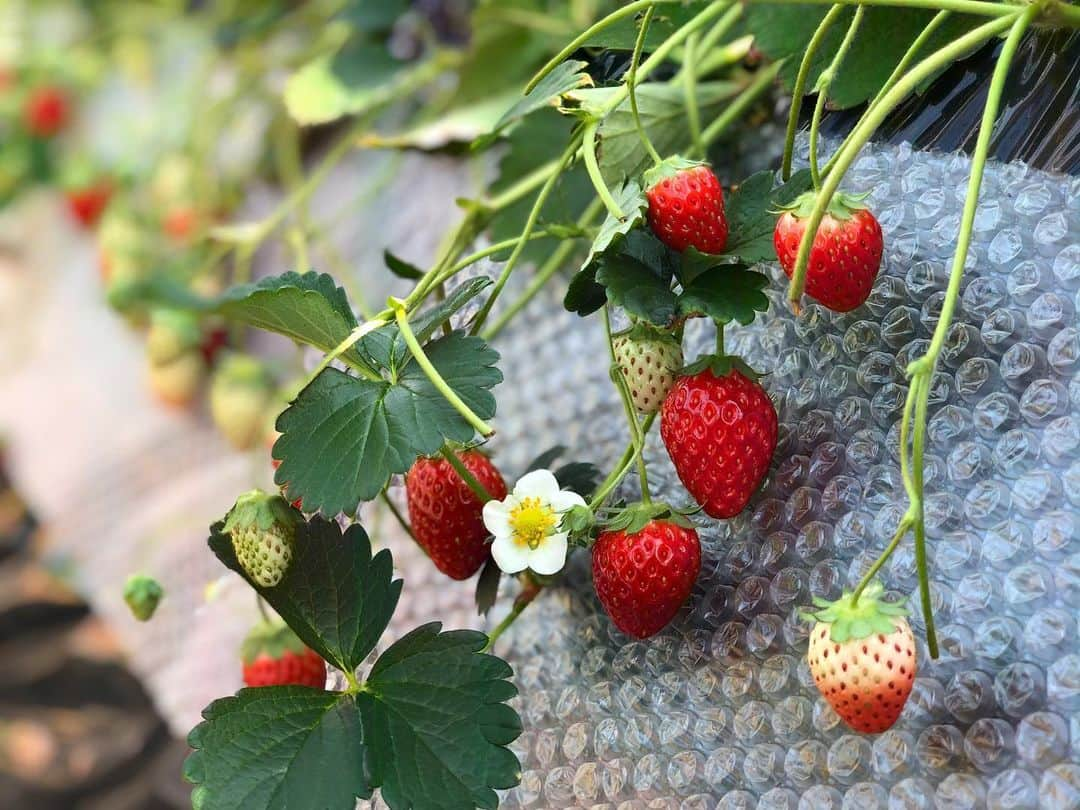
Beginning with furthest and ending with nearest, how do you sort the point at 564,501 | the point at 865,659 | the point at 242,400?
1. the point at 242,400
2. the point at 564,501
3. the point at 865,659

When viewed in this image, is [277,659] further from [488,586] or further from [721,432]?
[721,432]

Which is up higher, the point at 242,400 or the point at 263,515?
the point at 263,515

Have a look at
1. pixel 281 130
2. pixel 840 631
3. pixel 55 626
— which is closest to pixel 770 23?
pixel 840 631

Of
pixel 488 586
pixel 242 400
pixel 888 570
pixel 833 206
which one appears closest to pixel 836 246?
pixel 833 206

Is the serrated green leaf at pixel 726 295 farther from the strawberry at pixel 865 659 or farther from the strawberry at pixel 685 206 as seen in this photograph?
the strawberry at pixel 865 659

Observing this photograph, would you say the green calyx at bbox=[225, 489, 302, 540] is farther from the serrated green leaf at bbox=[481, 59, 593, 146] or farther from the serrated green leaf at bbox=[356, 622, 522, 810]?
the serrated green leaf at bbox=[481, 59, 593, 146]

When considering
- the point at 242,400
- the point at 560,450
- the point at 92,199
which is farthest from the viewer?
the point at 92,199

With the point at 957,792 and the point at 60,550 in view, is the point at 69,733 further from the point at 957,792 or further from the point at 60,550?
the point at 957,792

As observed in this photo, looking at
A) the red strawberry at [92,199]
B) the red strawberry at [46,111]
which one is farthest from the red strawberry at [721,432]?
the red strawberry at [46,111]
